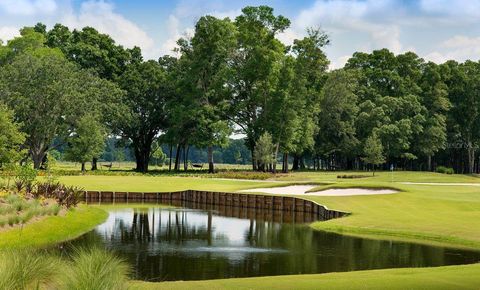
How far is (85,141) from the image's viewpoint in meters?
79.5

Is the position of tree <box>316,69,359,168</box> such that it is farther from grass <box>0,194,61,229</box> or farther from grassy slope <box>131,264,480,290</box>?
grassy slope <box>131,264,480,290</box>

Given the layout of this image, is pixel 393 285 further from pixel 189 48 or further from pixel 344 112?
pixel 344 112

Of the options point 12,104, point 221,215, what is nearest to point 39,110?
point 12,104

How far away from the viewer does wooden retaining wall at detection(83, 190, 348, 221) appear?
151 ft

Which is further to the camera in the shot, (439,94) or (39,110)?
(439,94)

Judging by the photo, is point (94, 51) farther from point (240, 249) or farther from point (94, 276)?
point (94, 276)

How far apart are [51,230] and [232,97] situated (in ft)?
213

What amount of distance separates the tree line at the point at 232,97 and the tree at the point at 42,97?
0.17 meters

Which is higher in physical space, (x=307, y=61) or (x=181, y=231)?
(x=307, y=61)

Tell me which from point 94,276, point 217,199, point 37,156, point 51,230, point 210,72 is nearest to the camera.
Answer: point 94,276

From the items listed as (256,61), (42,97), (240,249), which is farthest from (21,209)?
(256,61)

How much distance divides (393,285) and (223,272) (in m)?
7.86

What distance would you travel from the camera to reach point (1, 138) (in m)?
46.4

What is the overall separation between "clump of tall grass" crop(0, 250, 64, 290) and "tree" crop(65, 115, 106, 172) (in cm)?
6716
